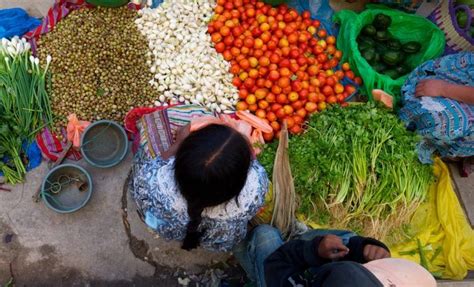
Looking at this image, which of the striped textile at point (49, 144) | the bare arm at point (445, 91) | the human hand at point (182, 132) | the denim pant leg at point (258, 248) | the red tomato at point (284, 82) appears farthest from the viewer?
the red tomato at point (284, 82)

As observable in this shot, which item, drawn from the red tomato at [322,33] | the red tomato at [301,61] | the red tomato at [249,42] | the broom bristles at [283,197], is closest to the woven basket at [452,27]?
the red tomato at [322,33]

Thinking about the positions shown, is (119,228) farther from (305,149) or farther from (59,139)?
(305,149)

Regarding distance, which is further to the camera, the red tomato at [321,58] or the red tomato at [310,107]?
the red tomato at [321,58]

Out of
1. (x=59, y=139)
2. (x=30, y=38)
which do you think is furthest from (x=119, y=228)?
(x=30, y=38)

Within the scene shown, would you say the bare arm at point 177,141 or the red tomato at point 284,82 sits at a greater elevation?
the red tomato at point 284,82

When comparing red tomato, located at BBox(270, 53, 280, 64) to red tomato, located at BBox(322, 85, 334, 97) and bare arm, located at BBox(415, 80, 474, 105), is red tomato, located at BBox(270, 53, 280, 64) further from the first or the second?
bare arm, located at BBox(415, 80, 474, 105)

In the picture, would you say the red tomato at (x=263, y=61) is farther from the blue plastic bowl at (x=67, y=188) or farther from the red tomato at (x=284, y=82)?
the blue plastic bowl at (x=67, y=188)

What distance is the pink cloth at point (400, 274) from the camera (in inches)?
48.6

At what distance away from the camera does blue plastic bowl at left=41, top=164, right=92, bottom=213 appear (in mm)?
2799

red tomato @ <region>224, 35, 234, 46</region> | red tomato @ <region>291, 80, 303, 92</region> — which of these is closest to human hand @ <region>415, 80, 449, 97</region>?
red tomato @ <region>291, 80, 303, 92</region>

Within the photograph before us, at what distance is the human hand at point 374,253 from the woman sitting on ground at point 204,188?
561mm

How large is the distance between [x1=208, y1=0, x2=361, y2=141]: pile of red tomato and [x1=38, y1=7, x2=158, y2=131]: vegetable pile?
616 millimetres

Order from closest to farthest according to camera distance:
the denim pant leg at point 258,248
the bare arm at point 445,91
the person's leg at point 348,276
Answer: the person's leg at point 348,276
the denim pant leg at point 258,248
the bare arm at point 445,91

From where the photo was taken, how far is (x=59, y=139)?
2959 millimetres
